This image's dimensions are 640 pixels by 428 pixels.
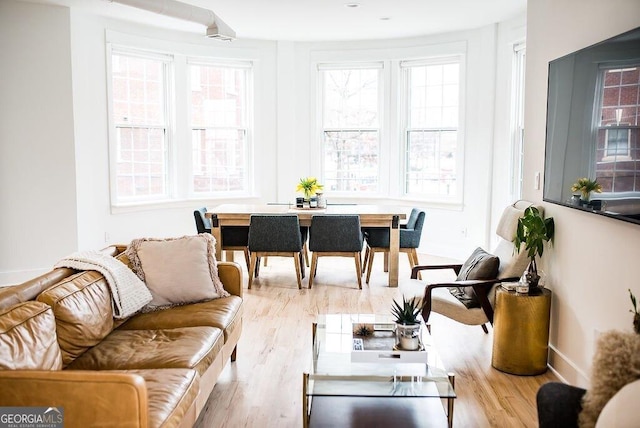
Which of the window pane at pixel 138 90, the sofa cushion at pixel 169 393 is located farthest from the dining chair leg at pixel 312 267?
the sofa cushion at pixel 169 393

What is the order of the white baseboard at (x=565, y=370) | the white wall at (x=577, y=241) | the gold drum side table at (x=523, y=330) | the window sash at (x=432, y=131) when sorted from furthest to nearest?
the window sash at (x=432, y=131)
the gold drum side table at (x=523, y=330)
the white baseboard at (x=565, y=370)
the white wall at (x=577, y=241)

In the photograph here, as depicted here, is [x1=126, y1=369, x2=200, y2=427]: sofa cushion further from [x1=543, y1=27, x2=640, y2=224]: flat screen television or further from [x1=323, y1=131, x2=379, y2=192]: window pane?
[x1=323, y1=131, x2=379, y2=192]: window pane

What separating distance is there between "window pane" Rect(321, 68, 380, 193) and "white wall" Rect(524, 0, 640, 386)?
3.96m

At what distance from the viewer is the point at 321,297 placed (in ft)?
18.4

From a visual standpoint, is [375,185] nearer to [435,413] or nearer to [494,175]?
[494,175]

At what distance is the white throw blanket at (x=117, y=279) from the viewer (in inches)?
125

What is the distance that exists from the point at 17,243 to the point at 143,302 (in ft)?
11.0

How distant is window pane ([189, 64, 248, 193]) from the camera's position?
7.80 meters

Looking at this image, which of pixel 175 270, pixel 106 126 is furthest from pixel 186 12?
pixel 175 270

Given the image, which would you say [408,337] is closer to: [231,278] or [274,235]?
[231,278]

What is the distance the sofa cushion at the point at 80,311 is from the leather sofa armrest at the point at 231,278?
0.92 m

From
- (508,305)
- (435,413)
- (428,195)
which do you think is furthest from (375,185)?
(435,413)

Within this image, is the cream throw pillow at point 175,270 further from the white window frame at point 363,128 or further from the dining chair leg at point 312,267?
the white window frame at point 363,128

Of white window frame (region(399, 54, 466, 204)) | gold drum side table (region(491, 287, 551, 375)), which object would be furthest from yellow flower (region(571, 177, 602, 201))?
white window frame (region(399, 54, 466, 204))
